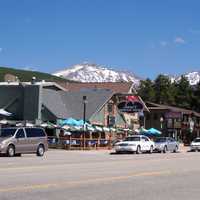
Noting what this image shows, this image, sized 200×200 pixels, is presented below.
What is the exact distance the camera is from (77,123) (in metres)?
60.0

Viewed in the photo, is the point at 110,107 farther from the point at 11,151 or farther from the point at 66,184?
the point at 66,184

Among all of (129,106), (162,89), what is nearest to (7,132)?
(129,106)

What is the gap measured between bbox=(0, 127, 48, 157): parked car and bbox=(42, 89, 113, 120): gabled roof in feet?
78.5

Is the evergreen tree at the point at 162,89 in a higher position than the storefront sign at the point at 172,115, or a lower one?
higher

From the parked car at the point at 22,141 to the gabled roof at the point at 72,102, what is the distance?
2393 centimetres

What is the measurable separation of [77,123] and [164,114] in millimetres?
38187

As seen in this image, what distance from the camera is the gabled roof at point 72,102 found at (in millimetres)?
65438

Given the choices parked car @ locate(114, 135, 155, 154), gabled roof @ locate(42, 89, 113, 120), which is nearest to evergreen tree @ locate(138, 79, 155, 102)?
gabled roof @ locate(42, 89, 113, 120)

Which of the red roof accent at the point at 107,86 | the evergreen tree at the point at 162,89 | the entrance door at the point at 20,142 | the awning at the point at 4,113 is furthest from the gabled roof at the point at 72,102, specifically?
the evergreen tree at the point at 162,89

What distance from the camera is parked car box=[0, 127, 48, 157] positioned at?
37.2 meters

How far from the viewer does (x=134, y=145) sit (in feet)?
158

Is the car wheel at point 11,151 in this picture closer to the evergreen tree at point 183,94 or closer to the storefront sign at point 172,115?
the storefront sign at point 172,115

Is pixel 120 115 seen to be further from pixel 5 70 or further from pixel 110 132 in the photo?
pixel 5 70

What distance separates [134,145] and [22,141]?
12282 mm
